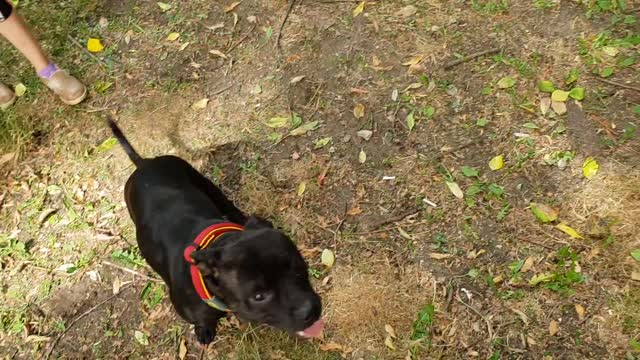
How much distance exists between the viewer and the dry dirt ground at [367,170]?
12.2 ft

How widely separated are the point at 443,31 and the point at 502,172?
1.40 m

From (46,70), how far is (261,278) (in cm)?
345

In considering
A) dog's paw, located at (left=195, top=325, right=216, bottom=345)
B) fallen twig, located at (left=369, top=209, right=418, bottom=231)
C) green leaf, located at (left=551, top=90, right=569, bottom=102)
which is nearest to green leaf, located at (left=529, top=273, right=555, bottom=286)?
fallen twig, located at (left=369, top=209, right=418, bottom=231)

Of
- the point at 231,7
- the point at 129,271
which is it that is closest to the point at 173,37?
the point at 231,7

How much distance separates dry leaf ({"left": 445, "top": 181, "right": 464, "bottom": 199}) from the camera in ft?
13.4

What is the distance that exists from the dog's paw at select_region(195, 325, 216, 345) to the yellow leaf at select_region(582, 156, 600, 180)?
9.11ft

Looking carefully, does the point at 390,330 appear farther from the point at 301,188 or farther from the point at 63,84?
the point at 63,84

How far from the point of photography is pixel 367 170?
171 inches

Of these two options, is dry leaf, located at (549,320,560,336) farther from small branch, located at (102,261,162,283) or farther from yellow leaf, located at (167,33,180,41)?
yellow leaf, located at (167,33,180,41)

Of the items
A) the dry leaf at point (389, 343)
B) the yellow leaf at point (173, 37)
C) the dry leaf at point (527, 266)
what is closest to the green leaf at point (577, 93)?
the dry leaf at point (527, 266)

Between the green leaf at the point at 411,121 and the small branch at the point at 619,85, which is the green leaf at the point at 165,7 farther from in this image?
the small branch at the point at 619,85

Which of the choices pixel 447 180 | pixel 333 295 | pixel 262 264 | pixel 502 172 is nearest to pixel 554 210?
pixel 502 172

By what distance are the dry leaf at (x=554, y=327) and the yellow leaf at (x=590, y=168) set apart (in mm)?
1061

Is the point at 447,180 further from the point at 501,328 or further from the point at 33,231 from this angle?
the point at 33,231
